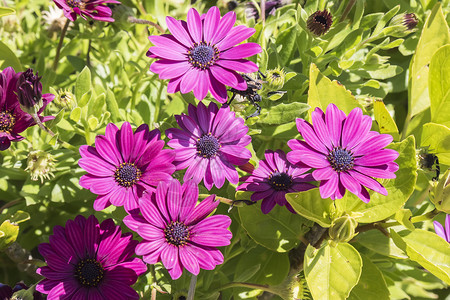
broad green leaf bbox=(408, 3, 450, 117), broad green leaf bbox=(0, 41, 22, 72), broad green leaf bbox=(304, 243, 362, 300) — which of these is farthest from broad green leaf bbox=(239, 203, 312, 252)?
broad green leaf bbox=(0, 41, 22, 72)

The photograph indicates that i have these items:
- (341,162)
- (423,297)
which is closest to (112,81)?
(341,162)

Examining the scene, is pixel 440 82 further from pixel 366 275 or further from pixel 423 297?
pixel 423 297

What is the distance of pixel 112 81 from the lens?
129 centimetres

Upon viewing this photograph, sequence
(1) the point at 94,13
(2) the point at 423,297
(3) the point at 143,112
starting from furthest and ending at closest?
(2) the point at 423,297
(3) the point at 143,112
(1) the point at 94,13

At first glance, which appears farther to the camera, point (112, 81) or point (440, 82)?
point (112, 81)

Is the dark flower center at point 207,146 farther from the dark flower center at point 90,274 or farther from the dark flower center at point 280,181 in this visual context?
the dark flower center at point 90,274

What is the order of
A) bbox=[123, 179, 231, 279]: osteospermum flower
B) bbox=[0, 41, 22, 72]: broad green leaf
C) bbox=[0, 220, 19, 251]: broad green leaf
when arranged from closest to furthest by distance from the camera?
bbox=[123, 179, 231, 279]: osteospermum flower < bbox=[0, 220, 19, 251]: broad green leaf < bbox=[0, 41, 22, 72]: broad green leaf

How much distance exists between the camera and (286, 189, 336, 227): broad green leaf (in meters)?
0.87

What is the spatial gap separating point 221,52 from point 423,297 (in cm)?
92

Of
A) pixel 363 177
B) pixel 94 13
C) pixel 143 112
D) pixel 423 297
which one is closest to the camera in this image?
pixel 363 177

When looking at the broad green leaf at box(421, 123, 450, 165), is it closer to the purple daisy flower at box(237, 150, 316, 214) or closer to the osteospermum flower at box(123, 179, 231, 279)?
the purple daisy flower at box(237, 150, 316, 214)

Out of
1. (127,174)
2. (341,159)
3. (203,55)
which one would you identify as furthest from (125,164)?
(341,159)

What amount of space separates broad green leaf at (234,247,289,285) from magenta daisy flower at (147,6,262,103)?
15.9 inches

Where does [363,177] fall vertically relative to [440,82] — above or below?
below
